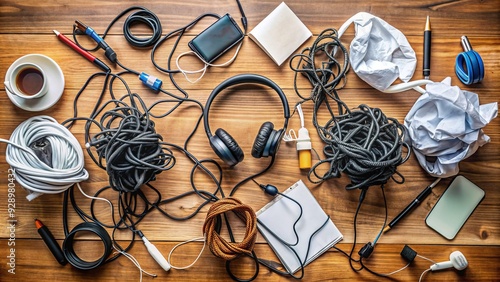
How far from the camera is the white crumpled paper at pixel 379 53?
3.43 feet

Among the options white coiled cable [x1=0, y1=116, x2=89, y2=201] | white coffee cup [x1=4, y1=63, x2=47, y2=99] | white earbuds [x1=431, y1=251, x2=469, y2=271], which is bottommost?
white earbuds [x1=431, y1=251, x2=469, y2=271]

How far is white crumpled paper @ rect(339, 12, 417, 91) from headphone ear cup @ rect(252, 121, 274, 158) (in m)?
0.26

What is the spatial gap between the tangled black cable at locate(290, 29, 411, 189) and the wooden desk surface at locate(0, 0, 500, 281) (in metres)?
0.03

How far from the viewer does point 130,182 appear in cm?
94

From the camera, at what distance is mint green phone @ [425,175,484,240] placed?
106 centimetres

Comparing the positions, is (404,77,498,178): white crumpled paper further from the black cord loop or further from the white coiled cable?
the white coiled cable

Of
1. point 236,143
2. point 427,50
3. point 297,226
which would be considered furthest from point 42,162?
point 427,50

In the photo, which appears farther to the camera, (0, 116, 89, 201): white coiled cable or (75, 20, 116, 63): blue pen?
(75, 20, 116, 63): blue pen

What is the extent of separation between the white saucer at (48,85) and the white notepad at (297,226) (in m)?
0.56

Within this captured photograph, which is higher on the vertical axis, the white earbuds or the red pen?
the red pen

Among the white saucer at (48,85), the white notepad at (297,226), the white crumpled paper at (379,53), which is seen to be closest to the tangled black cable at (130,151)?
the white saucer at (48,85)

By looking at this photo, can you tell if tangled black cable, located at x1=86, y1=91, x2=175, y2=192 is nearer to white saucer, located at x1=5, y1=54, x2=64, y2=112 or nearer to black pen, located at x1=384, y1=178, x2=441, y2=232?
white saucer, located at x1=5, y1=54, x2=64, y2=112

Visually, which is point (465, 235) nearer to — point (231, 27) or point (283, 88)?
point (283, 88)

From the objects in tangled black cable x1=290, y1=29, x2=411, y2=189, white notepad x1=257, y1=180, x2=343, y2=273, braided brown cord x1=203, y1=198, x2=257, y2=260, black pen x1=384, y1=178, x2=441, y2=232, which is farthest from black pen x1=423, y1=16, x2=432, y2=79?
braided brown cord x1=203, y1=198, x2=257, y2=260
